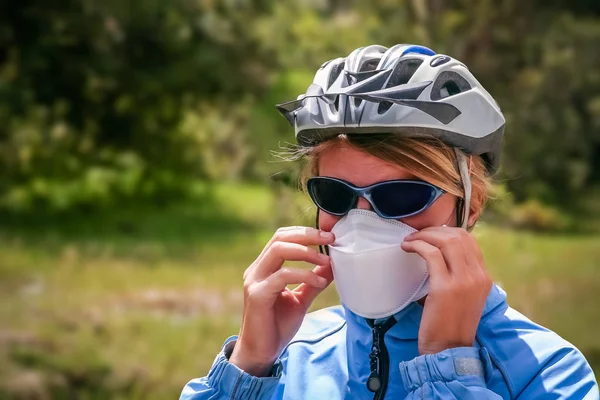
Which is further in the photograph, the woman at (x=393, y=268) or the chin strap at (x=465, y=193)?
the chin strap at (x=465, y=193)

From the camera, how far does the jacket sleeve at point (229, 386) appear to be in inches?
72.8

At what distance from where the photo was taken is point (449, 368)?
1648mm

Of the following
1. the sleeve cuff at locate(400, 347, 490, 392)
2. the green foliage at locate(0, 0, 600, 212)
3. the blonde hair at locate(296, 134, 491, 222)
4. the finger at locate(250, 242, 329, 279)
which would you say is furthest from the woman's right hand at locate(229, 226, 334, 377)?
the green foliage at locate(0, 0, 600, 212)

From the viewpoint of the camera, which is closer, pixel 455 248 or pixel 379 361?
pixel 455 248

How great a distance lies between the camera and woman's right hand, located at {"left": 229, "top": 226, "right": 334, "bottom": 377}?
1866 mm

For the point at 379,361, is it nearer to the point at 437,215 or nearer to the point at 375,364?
the point at 375,364

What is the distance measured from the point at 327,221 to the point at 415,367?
412 mm

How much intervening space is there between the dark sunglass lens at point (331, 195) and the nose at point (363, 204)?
0.05 feet

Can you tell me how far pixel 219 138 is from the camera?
1141cm

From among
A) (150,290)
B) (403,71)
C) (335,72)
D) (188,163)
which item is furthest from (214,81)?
(403,71)

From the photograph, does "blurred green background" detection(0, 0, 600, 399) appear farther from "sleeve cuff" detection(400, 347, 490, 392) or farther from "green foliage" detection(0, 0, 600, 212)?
"sleeve cuff" detection(400, 347, 490, 392)

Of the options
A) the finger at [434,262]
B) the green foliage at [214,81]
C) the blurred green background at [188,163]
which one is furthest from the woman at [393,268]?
the green foliage at [214,81]

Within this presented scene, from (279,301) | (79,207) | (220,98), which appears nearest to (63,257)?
(79,207)

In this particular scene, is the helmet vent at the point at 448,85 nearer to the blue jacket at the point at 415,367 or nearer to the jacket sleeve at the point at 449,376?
the blue jacket at the point at 415,367
